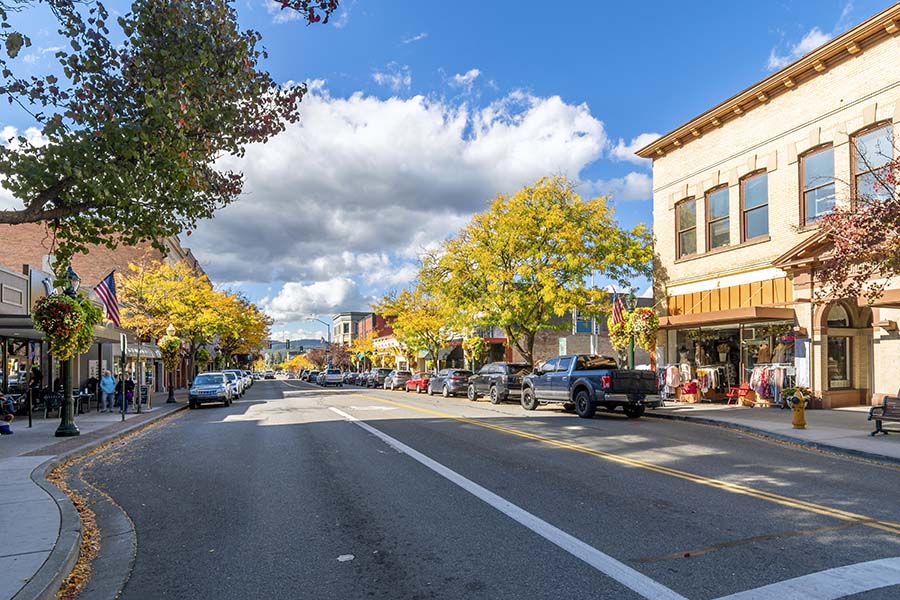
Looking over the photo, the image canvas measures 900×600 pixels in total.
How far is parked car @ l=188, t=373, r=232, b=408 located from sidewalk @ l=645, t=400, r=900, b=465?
17763 mm

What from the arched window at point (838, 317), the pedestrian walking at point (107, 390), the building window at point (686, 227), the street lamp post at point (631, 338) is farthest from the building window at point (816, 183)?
the pedestrian walking at point (107, 390)

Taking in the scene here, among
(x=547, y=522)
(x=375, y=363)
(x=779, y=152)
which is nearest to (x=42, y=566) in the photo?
(x=547, y=522)

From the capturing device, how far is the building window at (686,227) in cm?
2542

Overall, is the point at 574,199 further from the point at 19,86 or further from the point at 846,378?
the point at 19,86

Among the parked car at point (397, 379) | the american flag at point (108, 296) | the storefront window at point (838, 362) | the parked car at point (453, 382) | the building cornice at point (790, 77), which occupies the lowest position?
the parked car at point (397, 379)

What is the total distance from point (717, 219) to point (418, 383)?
2301cm

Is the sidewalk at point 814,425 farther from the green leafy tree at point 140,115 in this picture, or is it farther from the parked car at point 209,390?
the parked car at point 209,390

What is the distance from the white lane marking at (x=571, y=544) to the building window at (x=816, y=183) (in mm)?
16142

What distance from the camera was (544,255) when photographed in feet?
88.3

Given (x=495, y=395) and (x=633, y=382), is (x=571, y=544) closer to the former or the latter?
(x=633, y=382)

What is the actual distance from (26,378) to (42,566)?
2392 cm

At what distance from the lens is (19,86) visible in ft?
22.3

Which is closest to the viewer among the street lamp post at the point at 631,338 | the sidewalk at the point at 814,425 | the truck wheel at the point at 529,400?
the sidewalk at the point at 814,425

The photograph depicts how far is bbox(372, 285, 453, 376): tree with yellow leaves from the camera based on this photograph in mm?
43375
